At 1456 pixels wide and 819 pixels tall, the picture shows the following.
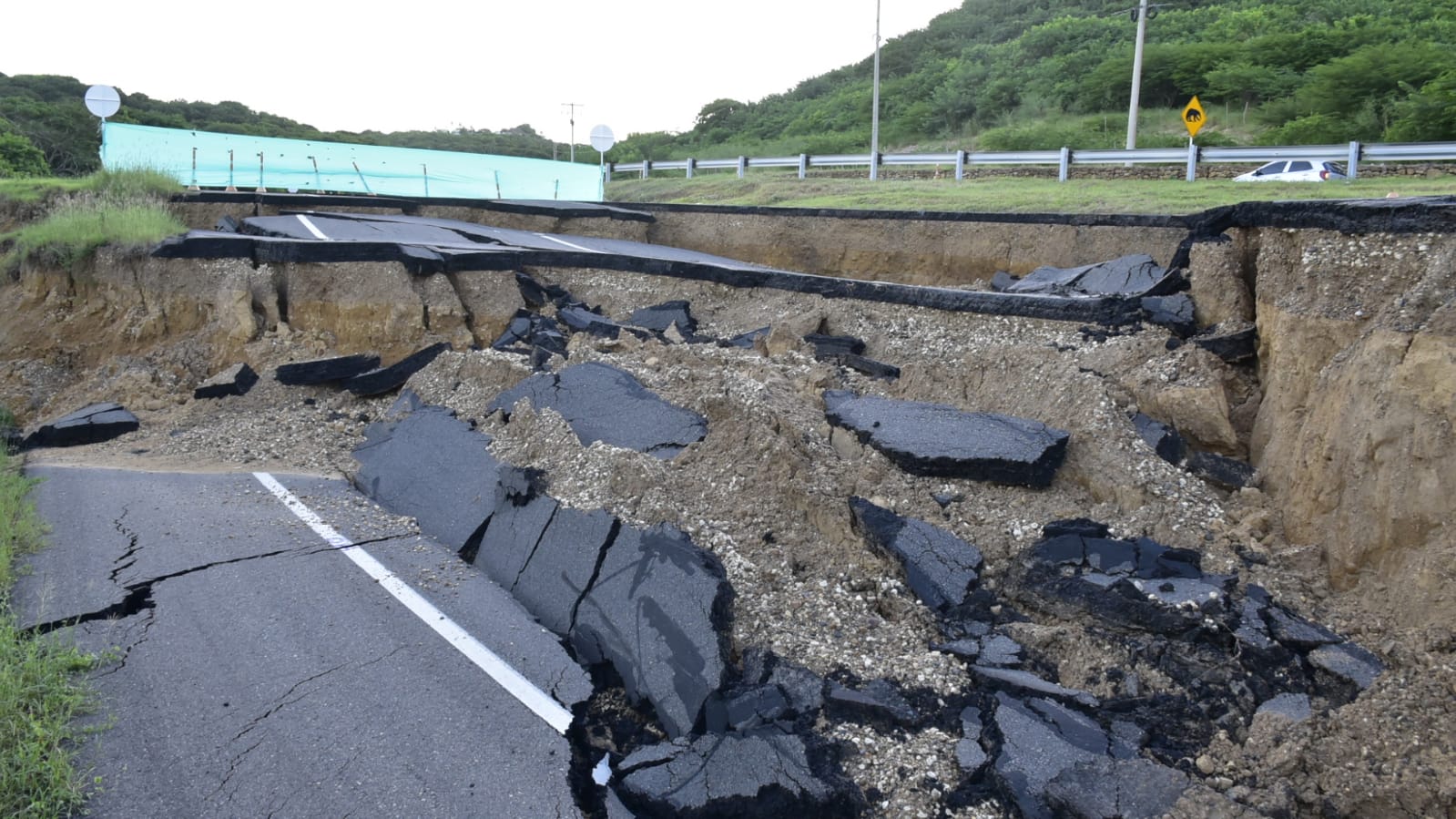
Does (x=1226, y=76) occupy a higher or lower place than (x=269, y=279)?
higher

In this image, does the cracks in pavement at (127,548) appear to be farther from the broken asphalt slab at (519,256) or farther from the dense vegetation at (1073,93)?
the dense vegetation at (1073,93)

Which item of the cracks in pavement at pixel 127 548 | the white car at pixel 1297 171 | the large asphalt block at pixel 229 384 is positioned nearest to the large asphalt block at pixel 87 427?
the large asphalt block at pixel 229 384

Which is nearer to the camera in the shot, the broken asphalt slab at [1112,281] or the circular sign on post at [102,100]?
the broken asphalt slab at [1112,281]

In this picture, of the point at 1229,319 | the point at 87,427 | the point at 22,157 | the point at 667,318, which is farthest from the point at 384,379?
the point at 22,157

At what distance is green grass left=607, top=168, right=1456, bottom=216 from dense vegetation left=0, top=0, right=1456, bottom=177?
10.00m

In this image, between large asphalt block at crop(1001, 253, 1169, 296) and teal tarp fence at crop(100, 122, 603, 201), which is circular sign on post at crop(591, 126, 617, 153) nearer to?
teal tarp fence at crop(100, 122, 603, 201)

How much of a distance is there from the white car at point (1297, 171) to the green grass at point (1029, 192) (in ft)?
3.41

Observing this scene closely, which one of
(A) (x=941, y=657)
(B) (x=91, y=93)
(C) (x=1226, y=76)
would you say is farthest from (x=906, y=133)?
(A) (x=941, y=657)

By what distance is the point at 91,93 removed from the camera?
18.2 meters

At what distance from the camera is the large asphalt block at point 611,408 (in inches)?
296

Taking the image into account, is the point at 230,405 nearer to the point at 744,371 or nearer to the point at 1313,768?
the point at 744,371

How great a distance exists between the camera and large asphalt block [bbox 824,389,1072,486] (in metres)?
6.74

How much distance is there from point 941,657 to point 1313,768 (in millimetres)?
1791

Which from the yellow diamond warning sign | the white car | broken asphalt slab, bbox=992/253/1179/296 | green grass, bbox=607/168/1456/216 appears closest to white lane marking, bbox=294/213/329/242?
green grass, bbox=607/168/1456/216
